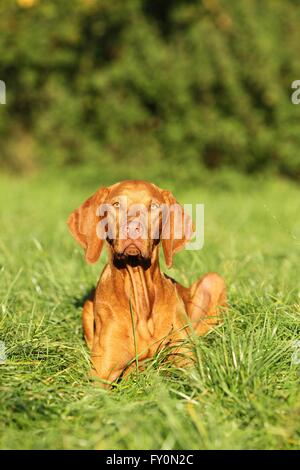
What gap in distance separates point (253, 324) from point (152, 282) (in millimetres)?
609

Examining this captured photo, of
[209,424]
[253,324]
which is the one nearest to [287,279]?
[253,324]

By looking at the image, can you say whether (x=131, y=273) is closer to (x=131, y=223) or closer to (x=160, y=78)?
(x=131, y=223)

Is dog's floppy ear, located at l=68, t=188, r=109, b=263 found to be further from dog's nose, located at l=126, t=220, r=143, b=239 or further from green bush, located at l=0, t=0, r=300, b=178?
green bush, located at l=0, t=0, r=300, b=178

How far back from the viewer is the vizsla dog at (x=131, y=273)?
12.1 ft

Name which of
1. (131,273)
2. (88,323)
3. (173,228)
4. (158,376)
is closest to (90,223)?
(131,273)

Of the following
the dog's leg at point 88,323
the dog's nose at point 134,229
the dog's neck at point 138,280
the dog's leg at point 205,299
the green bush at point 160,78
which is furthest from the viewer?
the green bush at point 160,78

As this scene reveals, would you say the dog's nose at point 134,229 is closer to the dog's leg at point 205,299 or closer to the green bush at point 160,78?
the dog's leg at point 205,299

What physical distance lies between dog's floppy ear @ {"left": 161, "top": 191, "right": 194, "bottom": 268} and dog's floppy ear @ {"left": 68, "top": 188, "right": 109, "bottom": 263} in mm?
355

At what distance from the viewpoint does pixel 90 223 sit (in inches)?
154

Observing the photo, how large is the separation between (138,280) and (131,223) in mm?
431

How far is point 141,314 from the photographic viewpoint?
389 centimetres

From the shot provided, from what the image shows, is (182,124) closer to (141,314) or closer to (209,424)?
(141,314)

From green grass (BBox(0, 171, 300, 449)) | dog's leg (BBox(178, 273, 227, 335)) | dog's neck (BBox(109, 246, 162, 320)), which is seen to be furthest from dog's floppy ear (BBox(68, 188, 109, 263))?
dog's leg (BBox(178, 273, 227, 335))

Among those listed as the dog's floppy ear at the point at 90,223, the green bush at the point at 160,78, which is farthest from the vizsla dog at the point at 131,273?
the green bush at the point at 160,78
